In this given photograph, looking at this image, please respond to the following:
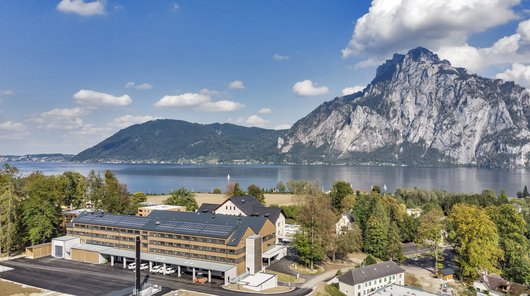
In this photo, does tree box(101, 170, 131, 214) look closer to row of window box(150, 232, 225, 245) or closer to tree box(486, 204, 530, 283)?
row of window box(150, 232, 225, 245)

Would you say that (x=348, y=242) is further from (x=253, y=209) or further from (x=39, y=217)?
(x=39, y=217)

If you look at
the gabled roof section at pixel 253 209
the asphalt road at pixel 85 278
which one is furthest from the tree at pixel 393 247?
the asphalt road at pixel 85 278

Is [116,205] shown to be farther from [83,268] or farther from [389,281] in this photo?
[389,281]

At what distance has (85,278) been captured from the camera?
49.7 metres

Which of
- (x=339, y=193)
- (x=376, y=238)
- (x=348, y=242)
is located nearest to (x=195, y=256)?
(x=348, y=242)

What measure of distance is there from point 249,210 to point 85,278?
31372 mm

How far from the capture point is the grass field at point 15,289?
4409 cm

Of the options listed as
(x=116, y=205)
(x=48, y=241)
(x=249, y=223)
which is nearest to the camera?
(x=249, y=223)

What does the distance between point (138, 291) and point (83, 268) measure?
16079 millimetres

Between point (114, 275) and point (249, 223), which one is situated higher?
point (249, 223)

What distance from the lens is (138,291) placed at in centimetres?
4322

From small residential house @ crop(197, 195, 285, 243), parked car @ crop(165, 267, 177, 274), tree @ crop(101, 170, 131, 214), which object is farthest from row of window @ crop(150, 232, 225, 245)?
tree @ crop(101, 170, 131, 214)

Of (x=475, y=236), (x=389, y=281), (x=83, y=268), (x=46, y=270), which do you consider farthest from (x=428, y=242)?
(x=46, y=270)

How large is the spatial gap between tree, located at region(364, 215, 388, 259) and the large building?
Result: 15661 mm
